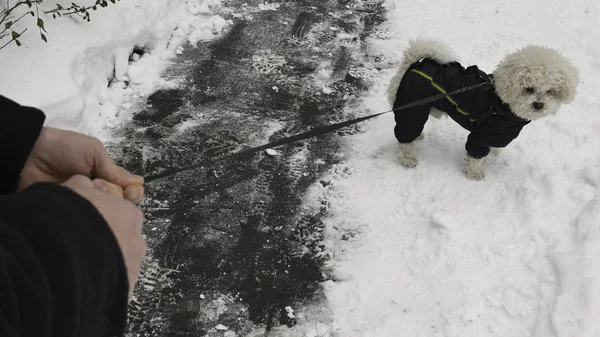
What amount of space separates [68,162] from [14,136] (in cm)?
16

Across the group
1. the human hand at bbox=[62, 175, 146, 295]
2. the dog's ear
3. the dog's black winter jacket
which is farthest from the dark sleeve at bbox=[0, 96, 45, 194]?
the dog's ear

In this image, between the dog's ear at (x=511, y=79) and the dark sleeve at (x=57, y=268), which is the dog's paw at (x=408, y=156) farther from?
the dark sleeve at (x=57, y=268)

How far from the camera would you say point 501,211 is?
338 cm

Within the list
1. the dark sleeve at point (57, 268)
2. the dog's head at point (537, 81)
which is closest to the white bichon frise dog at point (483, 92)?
the dog's head at point (537, 81)

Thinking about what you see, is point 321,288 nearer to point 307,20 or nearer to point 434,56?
point 434,56

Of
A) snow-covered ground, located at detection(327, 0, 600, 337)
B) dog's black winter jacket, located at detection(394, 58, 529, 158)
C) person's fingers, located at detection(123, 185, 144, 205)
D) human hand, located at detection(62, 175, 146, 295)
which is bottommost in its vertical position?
snow-covered ground, located at detection(327, 0, 600, 337)

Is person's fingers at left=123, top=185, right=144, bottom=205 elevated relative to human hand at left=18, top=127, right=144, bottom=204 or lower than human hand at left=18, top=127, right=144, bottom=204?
lower

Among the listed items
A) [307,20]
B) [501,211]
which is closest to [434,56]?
[501,211]

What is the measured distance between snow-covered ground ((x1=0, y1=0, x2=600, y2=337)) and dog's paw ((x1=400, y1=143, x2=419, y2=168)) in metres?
0.06

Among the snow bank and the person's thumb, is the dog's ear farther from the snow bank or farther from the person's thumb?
the snow bank

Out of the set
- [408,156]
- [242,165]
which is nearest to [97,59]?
[242,165]

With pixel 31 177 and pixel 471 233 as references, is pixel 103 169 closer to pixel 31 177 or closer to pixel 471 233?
pixel 31 177

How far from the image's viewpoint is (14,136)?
1.13m

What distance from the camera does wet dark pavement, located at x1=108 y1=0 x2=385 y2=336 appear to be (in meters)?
2.94
